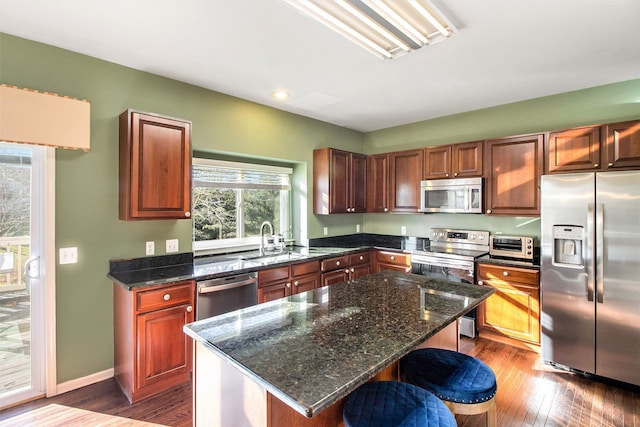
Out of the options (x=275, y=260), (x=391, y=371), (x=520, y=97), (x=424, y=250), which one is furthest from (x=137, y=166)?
(x=520, y=97)

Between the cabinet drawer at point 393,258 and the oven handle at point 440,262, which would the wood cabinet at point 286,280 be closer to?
the cabinet drawer at point 393,258

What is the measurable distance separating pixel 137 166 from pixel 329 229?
2703 millimetres

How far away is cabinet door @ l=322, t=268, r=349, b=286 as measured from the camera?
3760 millimetres

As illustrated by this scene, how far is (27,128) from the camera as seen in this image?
7.30ft

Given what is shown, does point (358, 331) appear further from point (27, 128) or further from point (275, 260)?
point (27, 128)

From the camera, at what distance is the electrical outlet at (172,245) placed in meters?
3.01

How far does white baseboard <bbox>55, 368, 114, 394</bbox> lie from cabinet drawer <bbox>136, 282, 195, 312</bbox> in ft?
2.75

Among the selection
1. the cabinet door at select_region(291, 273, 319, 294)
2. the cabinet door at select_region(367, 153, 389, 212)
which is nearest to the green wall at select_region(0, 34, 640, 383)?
the cabinet door at select_region(367, 153, 389, 212)

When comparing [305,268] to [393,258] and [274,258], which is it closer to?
[274,258]

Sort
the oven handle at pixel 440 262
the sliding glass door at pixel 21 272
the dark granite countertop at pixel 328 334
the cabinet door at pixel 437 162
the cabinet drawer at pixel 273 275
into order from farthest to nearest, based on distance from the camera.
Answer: the cabinet door at pixel 437 162
the oven handle at pixel 440 262
the cabinet drawer at pixel 273 275
the sliding glass door at pixel 21 272
the dark granite countertop at pixel 328 334

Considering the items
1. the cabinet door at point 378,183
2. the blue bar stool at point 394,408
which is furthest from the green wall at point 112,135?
the blue bar stool at point 394,408

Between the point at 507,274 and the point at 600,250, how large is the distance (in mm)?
839

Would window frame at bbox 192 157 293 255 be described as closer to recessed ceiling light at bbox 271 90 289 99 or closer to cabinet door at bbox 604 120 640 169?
recessed ceiling light at bbox 271 90 289 99

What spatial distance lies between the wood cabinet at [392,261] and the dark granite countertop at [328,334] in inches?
75.1
